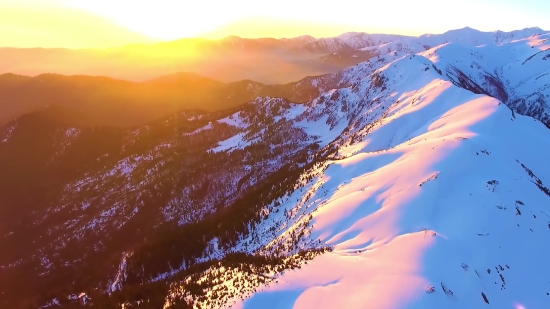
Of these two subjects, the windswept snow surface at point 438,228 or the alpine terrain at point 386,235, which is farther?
the alpine terrain at point 386,235

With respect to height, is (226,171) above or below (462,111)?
below

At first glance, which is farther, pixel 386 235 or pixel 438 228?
pixel 386 235

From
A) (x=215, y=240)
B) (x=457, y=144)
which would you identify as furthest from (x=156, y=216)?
(x=457, y=144)

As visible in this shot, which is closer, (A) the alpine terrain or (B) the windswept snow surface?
(B) the windswept snow surface

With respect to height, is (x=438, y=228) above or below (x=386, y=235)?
above

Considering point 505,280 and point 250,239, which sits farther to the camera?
point 250,239

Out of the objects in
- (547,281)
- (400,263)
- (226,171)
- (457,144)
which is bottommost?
(226,171)

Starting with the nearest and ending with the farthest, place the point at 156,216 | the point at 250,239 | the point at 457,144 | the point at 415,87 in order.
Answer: the point at 457,144, the point at 250,239, the point at 415,87, the point at 156,216

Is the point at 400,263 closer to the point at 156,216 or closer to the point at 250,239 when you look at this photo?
the point at 250,239
